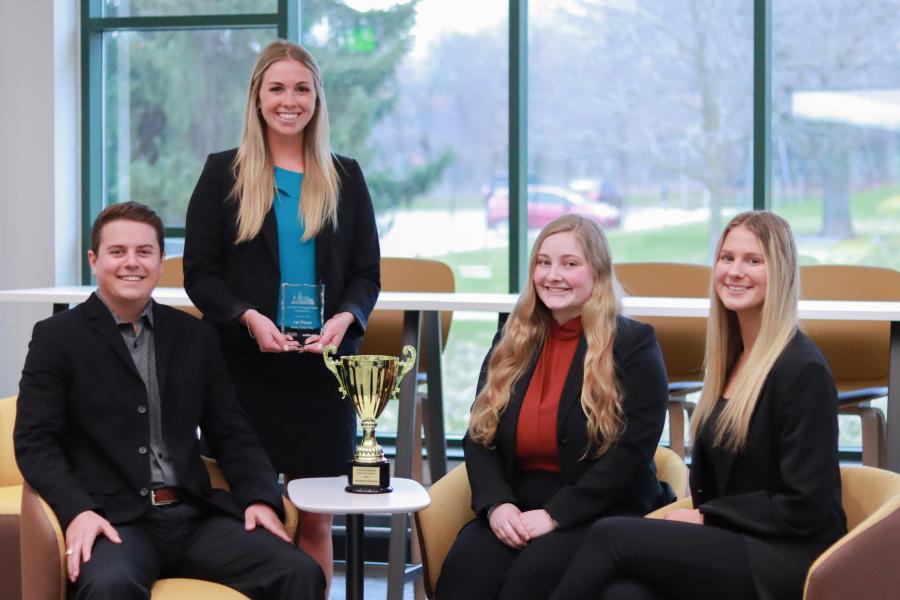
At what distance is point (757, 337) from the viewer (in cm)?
282

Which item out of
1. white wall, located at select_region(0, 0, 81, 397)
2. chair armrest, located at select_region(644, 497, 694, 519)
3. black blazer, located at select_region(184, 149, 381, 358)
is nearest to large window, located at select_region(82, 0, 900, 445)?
white wall, located at select_region(0, 0, 81, 397)

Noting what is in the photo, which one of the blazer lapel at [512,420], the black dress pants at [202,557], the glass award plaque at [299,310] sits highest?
the glass award plaque at [299,310]

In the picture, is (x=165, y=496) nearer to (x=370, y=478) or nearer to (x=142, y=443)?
(x=142, y=443)

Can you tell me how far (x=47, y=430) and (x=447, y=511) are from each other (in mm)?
1005

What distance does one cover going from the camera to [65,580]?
2654mm

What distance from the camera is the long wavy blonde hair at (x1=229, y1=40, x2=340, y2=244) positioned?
335 cm

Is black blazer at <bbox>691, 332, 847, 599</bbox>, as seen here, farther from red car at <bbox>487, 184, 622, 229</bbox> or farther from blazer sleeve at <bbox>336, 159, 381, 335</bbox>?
red car at <bbox>487, 184, 622, 229</bbox>

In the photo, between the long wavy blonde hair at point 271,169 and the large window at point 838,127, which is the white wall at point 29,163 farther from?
the large window at point 838,127

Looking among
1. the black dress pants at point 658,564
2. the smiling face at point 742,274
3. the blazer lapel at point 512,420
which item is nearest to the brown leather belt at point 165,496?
the blazer lapel at point 512,420

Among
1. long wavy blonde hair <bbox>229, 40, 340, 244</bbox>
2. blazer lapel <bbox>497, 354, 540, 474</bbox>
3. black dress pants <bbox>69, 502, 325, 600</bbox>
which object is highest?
long wavy blonde hair <bbox>229, 40, 340, 244</bbox>

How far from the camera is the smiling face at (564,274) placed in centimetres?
313

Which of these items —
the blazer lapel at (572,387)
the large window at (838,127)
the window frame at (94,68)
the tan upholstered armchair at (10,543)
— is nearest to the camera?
the blazer lapel at (572,387)

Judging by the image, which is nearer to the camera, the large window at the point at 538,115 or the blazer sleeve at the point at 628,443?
the blazer sleeve at the point at 628,443

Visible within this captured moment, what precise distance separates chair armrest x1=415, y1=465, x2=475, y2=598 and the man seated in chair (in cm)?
30
